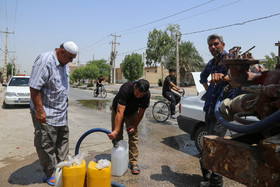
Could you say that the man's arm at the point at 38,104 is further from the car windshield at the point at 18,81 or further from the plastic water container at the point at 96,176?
the car windshield at the point at 18,81

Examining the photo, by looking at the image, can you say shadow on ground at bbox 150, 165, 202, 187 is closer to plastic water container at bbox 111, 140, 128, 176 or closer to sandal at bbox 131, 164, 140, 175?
sandal at bbox 131, 164, 140, 175

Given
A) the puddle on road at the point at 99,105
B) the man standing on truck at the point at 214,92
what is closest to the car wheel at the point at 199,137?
the man standing on truck at the point at 214,92

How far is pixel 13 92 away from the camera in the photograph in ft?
31.8

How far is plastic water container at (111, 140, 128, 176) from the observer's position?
3.21 metres

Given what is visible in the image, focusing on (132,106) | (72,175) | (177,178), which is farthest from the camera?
(132,106)

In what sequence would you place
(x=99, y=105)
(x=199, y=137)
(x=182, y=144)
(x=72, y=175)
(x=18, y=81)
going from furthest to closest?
(x=99, y=105) → (x=18, y=81) → (x=182, y=144) → (x=199, y=137) → (x=72, y=175)

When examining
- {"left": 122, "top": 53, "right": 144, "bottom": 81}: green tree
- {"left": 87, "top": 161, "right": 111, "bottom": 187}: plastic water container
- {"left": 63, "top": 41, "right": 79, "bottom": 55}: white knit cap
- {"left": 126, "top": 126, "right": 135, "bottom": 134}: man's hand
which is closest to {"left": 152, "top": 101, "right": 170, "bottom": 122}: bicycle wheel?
{"left": 126, "top": 126, "right": 135, "bottom": 134}: man's hand

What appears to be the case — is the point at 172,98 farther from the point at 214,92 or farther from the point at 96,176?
the point at 96,176

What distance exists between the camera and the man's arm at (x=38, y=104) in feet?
8.83

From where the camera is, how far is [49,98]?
9.32 feet

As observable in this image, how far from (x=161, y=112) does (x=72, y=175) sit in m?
5.37

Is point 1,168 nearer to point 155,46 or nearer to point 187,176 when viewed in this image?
point 187,176

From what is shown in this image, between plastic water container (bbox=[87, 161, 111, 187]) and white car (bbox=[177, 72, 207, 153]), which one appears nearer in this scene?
plastic water container (bbox=[87, 161, 111, 187])

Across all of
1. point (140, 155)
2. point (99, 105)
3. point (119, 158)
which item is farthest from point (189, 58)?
point (119, 158)
